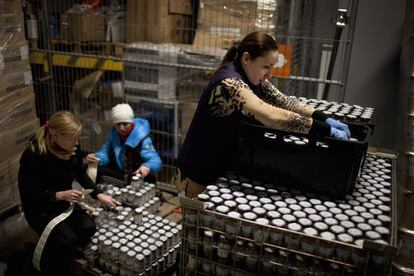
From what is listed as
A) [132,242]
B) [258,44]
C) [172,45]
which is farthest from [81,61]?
[258,44]

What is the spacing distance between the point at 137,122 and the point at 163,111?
0.34m

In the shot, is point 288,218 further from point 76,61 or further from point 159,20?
point 76,61

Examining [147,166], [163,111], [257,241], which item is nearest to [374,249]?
[257,241]

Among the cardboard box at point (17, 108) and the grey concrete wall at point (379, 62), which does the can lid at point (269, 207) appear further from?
the grey concrete wall at point (379, 62)

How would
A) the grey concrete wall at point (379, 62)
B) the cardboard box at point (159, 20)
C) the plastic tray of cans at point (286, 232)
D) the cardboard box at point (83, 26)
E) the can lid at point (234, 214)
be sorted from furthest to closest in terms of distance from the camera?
1. the grey concrete wall at point (379, 62)
2. the cardboard box at point (83, 26)
3. the cardboard box at point (159, 20)
4. the can lid at point (234, 214)
5. the plastic tray of cans at point (286, 232)

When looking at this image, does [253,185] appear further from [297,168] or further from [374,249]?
[374,249]

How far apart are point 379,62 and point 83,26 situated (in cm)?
285

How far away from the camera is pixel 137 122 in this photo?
137 inches

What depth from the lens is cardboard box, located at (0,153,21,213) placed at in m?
3.09

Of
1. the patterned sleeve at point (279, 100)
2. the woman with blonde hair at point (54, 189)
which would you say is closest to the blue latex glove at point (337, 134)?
the patterned sleeve at point (279, 100)

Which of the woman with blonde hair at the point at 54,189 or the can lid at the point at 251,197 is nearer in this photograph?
the can lid at the point at 251,197

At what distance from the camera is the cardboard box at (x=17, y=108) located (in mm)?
3050

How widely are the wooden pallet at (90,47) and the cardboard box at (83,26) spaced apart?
2.0 inches

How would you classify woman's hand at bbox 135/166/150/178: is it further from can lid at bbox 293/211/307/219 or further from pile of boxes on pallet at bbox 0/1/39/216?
can lid at bbox 293/211/307/219
